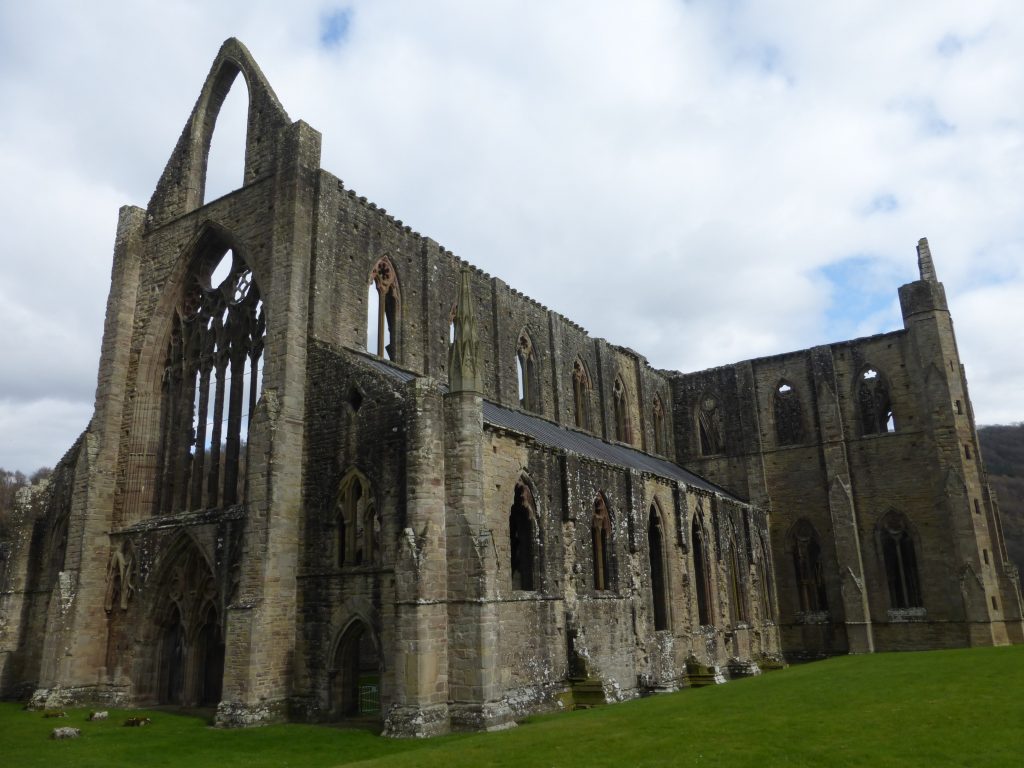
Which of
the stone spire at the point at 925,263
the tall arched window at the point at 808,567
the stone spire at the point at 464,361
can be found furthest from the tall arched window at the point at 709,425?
the stone spire at the point at 464,361

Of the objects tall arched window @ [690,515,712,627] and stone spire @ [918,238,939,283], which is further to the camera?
stone spire @ [918,238,939,283]

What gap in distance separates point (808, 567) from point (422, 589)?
2496 cm

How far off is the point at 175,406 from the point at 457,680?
43.0ft

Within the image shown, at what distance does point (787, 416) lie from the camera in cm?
3881

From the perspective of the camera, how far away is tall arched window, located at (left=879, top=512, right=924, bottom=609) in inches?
1318

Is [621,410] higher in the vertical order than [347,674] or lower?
higher

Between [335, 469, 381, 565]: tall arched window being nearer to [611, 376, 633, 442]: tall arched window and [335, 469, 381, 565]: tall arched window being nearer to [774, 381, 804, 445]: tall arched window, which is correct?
[611, 376, 633, 442]: tall arched window

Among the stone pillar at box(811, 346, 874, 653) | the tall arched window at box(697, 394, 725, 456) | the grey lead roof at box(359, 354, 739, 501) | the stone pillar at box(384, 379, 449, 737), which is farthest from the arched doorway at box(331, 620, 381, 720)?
the tall arched window at box(697, 394, 725, 456)

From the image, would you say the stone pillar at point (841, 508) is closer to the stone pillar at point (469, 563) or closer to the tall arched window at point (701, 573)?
the tall arched window at point (701, 573)

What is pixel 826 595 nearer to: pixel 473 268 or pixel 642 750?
pixel 473 268

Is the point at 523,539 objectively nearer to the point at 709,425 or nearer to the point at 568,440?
the point at 568,440

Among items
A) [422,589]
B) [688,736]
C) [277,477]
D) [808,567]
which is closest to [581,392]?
[808,567]

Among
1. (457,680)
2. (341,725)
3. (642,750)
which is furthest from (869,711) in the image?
(341,725)

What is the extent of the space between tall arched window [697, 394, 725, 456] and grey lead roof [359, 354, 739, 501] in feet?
7.92
